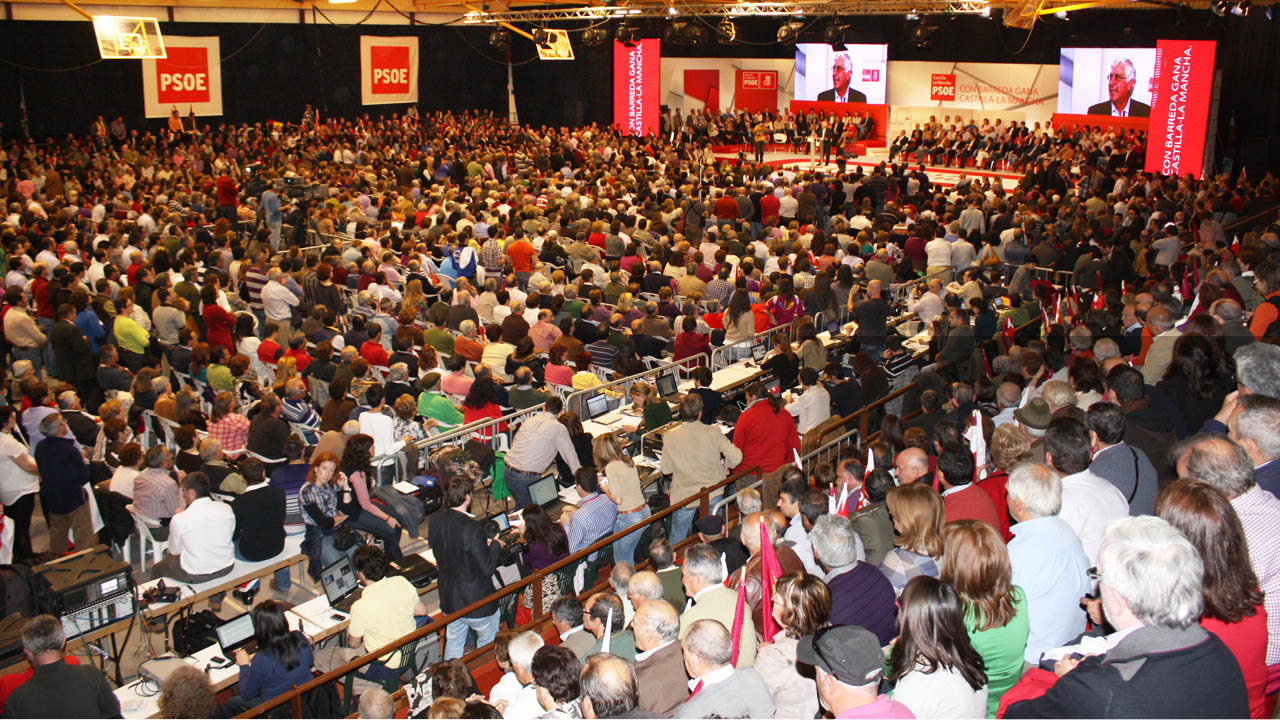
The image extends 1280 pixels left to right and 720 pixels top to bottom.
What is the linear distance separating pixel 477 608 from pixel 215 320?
6.58 meters

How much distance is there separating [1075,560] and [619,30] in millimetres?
20927

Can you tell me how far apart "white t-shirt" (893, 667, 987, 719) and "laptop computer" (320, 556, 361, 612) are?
11.8ft

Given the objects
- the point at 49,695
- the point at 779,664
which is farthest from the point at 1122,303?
the point at 49,695

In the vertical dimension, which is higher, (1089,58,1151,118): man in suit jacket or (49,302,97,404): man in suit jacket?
(1089,58,1151,118): man in suit jacket

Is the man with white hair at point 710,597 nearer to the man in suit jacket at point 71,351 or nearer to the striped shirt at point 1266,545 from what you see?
the striped shirt at point 1266,545

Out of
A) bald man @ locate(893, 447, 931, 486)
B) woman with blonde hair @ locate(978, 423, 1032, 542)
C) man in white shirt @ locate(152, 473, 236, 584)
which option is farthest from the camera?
man in white shirt @ locate(152, 473, 236, 584)

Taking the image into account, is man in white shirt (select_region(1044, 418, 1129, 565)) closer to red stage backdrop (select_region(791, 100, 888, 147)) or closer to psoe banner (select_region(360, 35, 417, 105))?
psoe banner (select_region(360, 35, 417, 105))

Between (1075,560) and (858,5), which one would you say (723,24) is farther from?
(1075,560)

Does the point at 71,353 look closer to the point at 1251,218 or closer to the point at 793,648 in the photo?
the point at 793,648

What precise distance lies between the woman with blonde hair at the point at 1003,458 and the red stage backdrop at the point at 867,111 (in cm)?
2460

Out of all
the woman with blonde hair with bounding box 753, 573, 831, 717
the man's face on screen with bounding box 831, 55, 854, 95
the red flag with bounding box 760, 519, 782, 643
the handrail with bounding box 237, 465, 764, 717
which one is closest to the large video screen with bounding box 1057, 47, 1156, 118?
the man's face on screen with bounding box 831, 55, 854, 95

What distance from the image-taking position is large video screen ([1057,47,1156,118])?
73.9ft

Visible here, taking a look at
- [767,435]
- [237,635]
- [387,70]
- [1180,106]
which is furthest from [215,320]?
[387,70]

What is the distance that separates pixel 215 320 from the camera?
10.5 m
